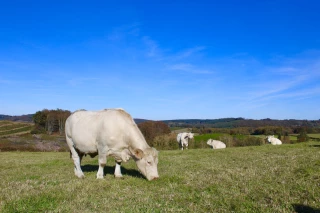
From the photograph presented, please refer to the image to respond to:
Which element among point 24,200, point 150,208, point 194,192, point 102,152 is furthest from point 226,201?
point 102,152

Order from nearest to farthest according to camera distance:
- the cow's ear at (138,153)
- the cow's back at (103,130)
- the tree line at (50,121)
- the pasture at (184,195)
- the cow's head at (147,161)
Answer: the pasture at (184,195), the cow's head at (147,161), the cow's ear at (138,153), the cow's back at (103,130), the tree line at (50,121)

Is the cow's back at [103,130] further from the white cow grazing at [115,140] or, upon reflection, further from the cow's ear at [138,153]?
the cow's ear at [138,153]

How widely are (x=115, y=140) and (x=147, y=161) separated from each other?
1.64m

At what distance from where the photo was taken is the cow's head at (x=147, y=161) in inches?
433

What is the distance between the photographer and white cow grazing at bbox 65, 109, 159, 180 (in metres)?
11.3

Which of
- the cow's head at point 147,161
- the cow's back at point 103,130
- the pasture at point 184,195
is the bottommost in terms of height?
the pasture at point 184,195

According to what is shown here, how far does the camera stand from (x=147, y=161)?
11172 millimetres

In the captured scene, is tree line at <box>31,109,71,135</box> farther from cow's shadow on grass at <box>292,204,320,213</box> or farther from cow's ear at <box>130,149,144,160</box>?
cow's shadow on grass at <box>292,204,320,213</box>

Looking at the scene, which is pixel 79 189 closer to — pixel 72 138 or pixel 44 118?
pixel 72 138

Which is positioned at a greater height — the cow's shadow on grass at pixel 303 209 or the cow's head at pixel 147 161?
the cow's head at pixel 147 161

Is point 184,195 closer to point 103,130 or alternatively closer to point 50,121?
point 103,130

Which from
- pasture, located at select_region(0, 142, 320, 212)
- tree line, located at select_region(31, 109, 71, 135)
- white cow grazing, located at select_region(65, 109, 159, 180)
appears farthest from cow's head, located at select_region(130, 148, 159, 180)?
tree line, located at select_region(31, 109, 71, 135)

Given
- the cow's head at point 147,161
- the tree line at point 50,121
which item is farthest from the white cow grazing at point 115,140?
the tree line at point 50,121

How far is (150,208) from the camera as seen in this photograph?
6.77 m
